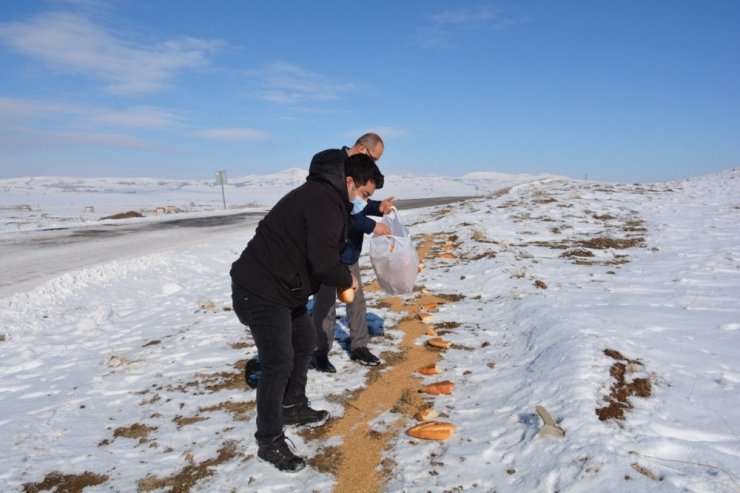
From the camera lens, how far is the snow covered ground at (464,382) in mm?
2951

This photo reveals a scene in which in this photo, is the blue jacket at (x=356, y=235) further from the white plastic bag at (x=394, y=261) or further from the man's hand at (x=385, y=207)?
the white plastic bag at (x=394, y=261)

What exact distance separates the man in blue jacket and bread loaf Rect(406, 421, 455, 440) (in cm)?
139

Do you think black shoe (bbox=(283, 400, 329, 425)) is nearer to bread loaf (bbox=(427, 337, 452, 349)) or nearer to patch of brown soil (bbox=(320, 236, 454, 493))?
patch of brown soil (bbox=(320, 236, 454, 493))

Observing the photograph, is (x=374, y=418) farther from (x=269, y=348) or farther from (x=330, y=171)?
(x=330, y=171)

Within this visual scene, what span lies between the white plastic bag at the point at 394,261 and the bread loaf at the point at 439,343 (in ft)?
2.65

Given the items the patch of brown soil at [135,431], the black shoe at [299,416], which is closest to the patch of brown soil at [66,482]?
the patch of brown soil at [135,431]

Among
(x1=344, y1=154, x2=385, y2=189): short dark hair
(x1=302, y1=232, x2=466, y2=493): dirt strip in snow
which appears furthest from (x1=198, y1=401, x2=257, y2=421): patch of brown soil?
(x1=344, y1=154, x2=385, y2=189): short dark hair

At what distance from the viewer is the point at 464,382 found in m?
4.30

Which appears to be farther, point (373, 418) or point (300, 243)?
point (373, 418)

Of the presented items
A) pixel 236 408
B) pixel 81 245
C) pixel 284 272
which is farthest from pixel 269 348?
pixel 81 245

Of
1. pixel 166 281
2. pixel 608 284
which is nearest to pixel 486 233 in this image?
pixel 608 284

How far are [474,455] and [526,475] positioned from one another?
393 millimetres

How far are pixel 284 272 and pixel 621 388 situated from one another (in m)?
2.87

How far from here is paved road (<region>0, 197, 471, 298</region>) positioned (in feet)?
31.6
